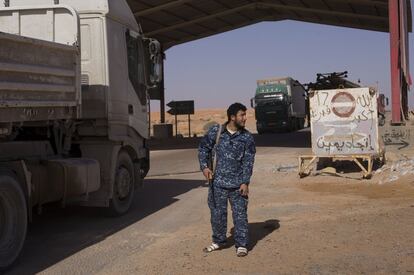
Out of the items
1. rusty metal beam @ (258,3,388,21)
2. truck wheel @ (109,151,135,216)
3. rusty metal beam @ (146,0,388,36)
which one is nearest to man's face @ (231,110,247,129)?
truck wheel @ (109,151,135,216)

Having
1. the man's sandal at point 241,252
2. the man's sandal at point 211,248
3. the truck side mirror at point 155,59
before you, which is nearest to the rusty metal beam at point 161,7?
the truck side mirror at point 155,59

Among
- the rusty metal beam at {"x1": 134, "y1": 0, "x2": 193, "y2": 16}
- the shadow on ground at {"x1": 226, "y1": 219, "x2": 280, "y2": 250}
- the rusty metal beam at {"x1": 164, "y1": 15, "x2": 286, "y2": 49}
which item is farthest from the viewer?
the rusty metal beam at {"x1": 164, "y1": 15, "x2": 286, "y2": 49}

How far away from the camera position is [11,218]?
6.44m

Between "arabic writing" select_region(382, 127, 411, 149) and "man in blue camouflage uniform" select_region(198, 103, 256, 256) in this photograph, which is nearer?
"man in blue camouflage uniform" select_region(198, 103, 256, 256)

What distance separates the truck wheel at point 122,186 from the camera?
9391 mm

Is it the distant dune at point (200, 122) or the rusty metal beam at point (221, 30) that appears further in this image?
the distant dune at point (200, 122)

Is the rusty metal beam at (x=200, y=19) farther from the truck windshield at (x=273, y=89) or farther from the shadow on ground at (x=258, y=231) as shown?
the shadow on ground at (x=258, y=231)

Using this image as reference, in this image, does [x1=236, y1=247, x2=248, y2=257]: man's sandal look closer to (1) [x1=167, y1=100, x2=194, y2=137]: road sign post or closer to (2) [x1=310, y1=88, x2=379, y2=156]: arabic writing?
(2) [x1=310, y1=88, x2=379, y2=156]: arabic writing

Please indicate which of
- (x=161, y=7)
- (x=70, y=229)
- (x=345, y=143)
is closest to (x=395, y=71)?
(x=345, y=143)

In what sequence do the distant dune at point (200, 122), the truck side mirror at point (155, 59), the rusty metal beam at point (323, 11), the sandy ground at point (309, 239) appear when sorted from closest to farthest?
the sandy ground at point (309, 239) → the truck side mirror at point (155, 59) → the rusty metal beam at point (323, 11) → the distant dune at point (200, 122)

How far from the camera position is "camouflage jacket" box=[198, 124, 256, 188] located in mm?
6680

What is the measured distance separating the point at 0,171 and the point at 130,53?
4237 millimetres

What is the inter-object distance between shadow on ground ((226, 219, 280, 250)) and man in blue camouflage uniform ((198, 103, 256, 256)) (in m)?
0.49

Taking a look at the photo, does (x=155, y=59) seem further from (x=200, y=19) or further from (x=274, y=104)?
(x=274, y=104)
